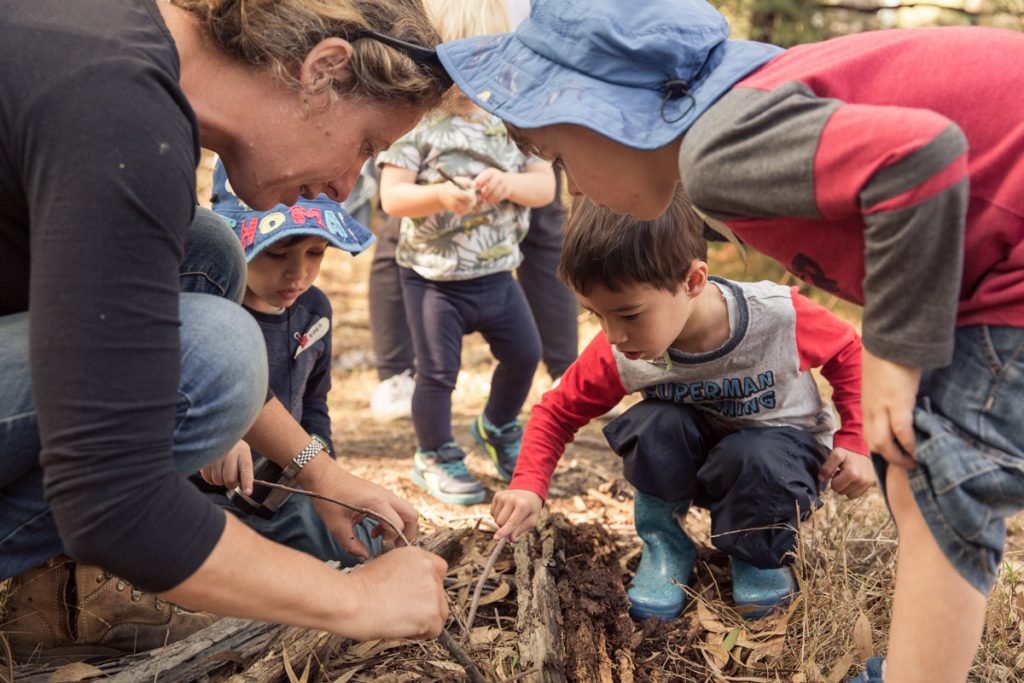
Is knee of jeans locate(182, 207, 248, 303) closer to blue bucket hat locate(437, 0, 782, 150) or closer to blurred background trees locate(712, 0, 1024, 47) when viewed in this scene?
blue bucket hat locate(437, 0, 782, 150)

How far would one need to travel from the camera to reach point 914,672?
157 cm

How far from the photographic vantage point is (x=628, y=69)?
65.8 inches

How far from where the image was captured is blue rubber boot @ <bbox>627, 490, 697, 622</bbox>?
233 cm

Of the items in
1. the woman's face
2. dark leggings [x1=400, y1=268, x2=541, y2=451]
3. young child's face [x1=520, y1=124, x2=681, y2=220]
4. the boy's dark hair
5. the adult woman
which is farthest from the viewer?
dark leggings [x1=400, y1=268, x2=541, y2=451]

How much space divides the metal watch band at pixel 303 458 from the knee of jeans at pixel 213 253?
390 mm

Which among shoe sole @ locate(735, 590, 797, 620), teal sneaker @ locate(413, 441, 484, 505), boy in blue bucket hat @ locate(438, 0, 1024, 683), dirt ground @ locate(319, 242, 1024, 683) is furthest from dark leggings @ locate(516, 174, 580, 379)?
boy in blue bucket hat @ locate(438, 0, 1024, 683)

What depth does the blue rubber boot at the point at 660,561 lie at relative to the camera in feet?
7.63

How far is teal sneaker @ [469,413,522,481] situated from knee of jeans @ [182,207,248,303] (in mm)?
1588

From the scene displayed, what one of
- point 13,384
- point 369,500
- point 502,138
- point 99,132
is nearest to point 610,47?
point 99,132

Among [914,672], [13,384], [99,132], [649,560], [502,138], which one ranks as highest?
[99,132]

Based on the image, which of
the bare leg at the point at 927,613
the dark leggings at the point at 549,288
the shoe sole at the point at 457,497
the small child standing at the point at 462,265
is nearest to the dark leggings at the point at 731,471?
the bare leg at the point at 927,613

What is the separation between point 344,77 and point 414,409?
77.1 inches

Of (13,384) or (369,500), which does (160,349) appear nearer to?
(13,384)

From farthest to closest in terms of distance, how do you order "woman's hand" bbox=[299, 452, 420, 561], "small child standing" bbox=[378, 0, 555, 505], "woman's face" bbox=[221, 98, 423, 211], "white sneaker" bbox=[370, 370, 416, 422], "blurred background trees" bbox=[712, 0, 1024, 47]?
1. "blurred background trees" bbox=[712, 0, 1024, 47]
2. "white sneaker" bbox=[370, 370, 416, 422]
3. "small child standing" bbox=[378, 0, 555, 505]
4. "woman's hand" bbox=[299, 452, 420, 561]
5. "woman's face" bbox=[221, 98, 423, 211]
